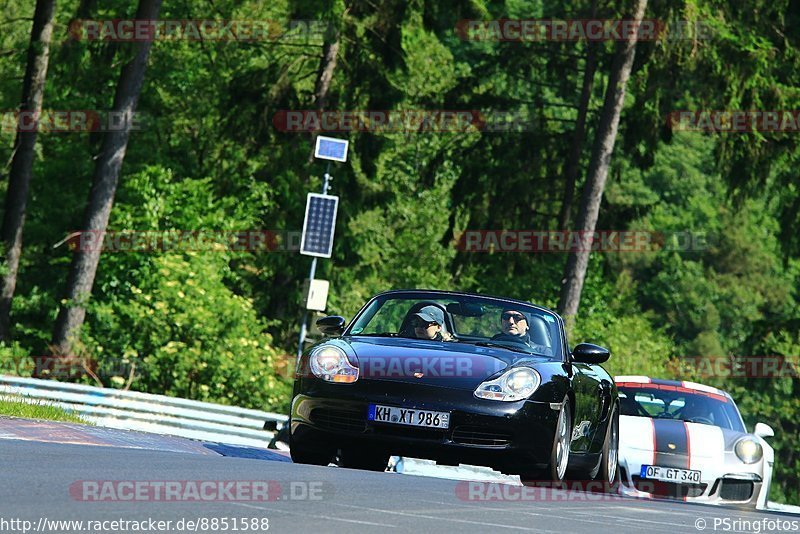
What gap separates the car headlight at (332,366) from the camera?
36.6 ft

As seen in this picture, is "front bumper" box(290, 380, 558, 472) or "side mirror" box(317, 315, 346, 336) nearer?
"front bumper" box(290, 380, 558, 472)

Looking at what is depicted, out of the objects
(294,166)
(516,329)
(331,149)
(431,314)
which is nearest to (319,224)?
(331,149)

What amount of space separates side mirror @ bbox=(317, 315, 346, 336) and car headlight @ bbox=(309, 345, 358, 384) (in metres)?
0.70

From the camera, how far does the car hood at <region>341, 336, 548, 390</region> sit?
11.0 metres

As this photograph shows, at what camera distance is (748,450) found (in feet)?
49.3

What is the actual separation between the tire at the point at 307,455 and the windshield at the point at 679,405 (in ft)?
16.6

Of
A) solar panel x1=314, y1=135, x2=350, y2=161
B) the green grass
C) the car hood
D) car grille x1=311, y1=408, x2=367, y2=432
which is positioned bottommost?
the green grass

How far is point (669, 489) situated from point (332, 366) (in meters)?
4.77

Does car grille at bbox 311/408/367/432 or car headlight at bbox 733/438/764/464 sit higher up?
car grille at bbox 311/408/367/432

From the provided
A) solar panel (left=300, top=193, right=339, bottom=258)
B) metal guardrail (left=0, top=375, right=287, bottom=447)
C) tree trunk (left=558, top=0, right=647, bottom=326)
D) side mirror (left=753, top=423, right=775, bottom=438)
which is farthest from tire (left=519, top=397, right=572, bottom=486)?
tree trunk (left=558, top=0, right=647, bottom=326)

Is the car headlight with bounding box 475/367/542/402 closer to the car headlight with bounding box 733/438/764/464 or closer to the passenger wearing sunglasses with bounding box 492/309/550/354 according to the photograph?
the passenger wearing sunglasses with bounding box 492/309/550/354

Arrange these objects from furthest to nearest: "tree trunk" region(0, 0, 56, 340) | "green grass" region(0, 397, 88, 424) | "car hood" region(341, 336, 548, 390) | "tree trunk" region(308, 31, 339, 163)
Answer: "tree trunk" region(308, 31, 339, 163) < "tree trunk" region(0, 0, 56, 340) < "green grass" region(0, 397, 88, 424) < "car hood" region(341, 336, 548, 390)

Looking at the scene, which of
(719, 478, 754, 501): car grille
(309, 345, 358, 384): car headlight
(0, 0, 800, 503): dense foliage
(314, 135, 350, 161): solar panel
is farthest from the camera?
(0, 0, 800, 503): dense foliage

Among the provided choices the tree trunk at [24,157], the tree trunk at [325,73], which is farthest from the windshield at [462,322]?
the tree trunk at [325,73]
